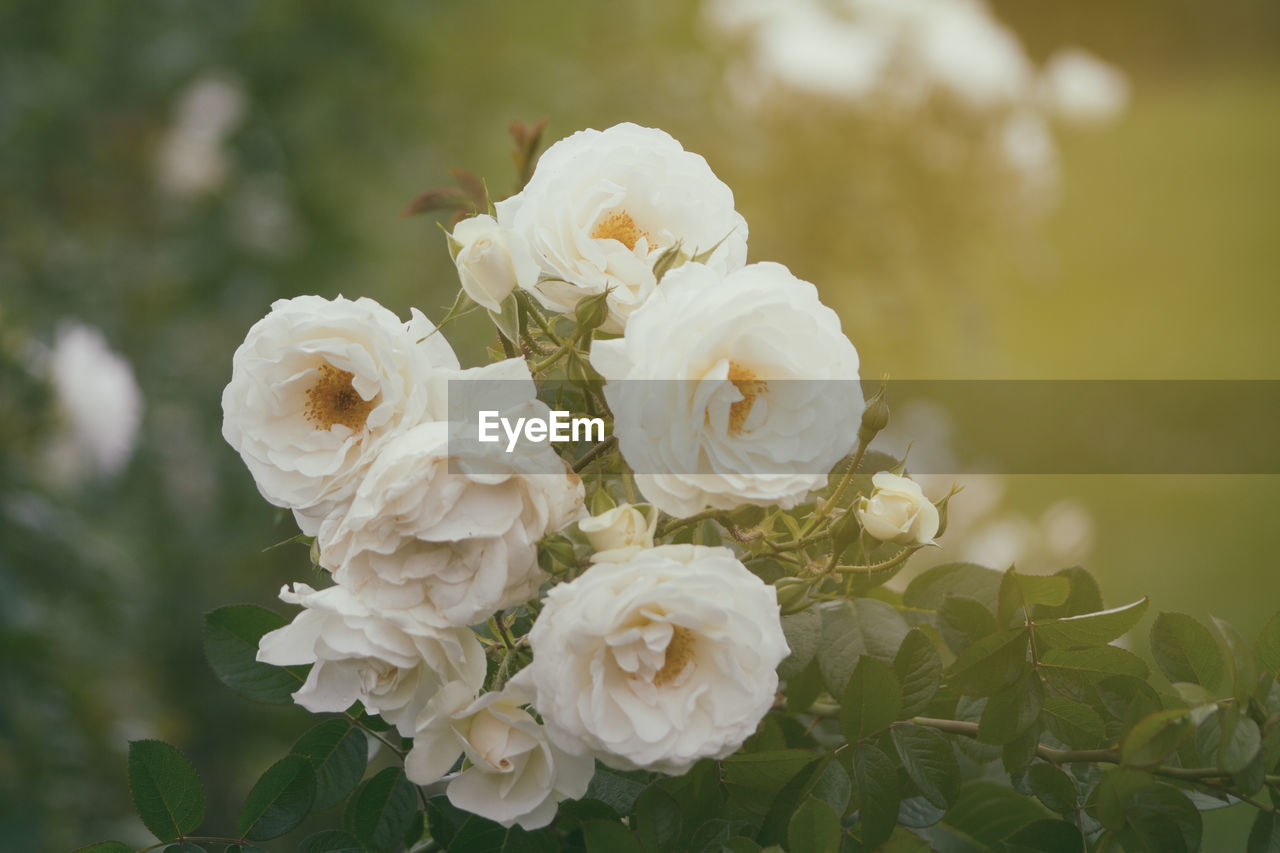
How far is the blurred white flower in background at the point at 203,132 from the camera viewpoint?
1725 mm

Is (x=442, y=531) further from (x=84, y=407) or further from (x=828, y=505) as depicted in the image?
(x=84, y=407)

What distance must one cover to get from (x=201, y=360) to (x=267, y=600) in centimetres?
40

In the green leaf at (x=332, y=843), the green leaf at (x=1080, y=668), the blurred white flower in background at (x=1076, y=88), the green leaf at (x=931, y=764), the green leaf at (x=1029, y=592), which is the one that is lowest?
the blurred white flower in background at (x=1076, y=88)

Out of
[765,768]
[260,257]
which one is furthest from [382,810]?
[260,257]

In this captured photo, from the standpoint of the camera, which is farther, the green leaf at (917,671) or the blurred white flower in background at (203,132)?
the blurred white flower in background at (203,132)

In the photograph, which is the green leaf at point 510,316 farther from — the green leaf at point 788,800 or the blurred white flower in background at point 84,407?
the blurred white flower in background at point 84,407

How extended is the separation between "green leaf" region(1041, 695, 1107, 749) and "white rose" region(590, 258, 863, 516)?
14 centimetres

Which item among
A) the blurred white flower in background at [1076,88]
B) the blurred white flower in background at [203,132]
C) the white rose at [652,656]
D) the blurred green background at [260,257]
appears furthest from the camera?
the blurred white flower in background at [1076,88]

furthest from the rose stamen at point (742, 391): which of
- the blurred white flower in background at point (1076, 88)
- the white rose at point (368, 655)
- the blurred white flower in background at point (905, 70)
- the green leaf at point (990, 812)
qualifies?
the blurred white flower in background at point (1076, 88)

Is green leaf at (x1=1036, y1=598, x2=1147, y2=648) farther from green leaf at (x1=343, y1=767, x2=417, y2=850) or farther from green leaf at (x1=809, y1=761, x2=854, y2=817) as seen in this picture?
green leaf at (x1=343, y1=767, x2=417, y2=850)

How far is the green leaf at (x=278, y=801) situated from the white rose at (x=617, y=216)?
0.21m

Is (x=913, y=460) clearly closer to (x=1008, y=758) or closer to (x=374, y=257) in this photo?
(x=374, y=257)

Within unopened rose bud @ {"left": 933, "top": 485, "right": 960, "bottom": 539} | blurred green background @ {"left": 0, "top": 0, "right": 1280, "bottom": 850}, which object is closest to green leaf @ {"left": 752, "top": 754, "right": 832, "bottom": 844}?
unopened rose bud @ {"left": 933, "top": 485, "right": 960, "bottom": 539}

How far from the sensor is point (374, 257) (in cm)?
177
